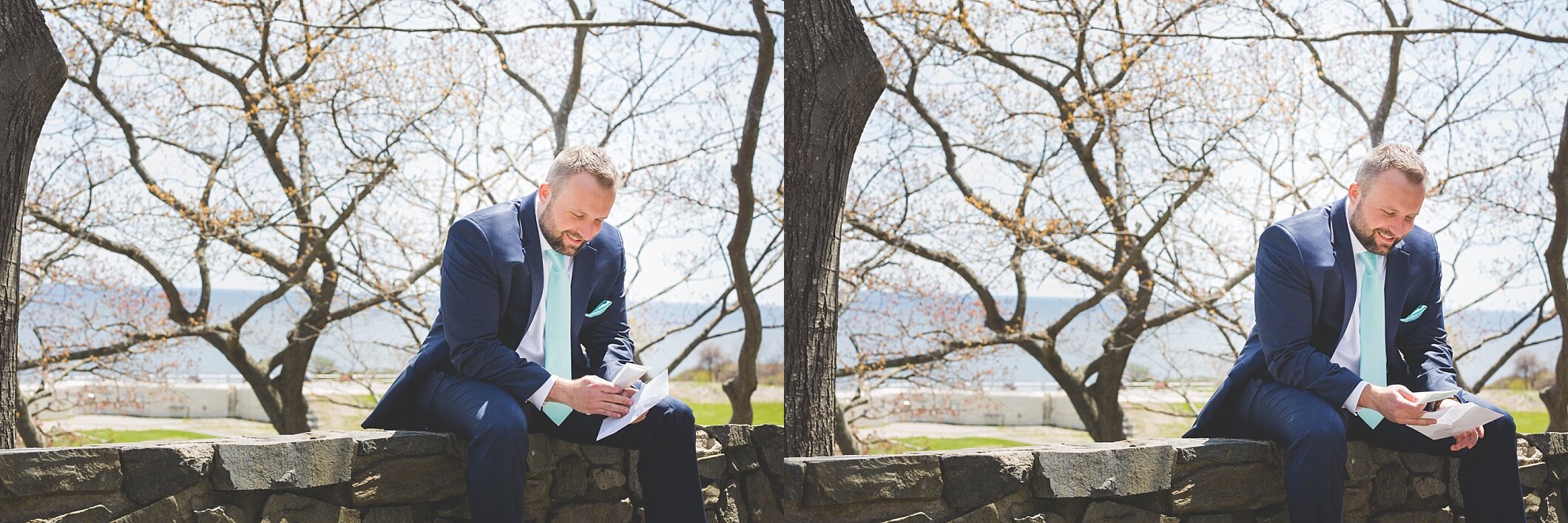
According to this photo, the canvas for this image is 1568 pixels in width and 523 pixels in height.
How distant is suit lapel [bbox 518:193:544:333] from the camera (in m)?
2.56

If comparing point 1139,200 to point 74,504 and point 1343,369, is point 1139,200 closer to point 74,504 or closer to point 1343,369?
point 1343,369

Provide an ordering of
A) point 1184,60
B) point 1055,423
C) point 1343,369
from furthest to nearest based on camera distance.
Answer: point 1055,423 < point 1184,60 < point 1343,369

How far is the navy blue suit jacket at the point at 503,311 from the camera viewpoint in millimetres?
2459

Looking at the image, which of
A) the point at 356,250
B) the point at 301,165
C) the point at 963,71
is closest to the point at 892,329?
the point at 963,71

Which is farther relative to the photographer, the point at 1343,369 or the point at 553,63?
the point at 553,63

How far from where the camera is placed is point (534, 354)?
102 inches

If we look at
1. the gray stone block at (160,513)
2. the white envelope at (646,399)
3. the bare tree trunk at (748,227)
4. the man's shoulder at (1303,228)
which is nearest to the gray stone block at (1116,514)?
the man's shoulder at (1303,228)

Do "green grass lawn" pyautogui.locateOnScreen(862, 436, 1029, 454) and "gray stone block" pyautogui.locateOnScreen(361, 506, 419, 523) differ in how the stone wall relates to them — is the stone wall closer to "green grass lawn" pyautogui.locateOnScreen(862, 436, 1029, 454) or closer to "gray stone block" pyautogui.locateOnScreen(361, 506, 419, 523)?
"gray stone block" pyautogui.locateOnScreen(361, 506, 419, 523)

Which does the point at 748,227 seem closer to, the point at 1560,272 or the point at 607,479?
the point at 607,479

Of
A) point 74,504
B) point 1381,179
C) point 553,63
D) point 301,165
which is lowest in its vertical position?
point 74,504

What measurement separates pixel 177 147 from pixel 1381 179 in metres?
7.06

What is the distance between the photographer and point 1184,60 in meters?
7.14

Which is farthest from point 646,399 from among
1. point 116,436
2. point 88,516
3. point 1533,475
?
point 116,436

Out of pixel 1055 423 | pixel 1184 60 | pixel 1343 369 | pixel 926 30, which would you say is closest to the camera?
pixel 1343 369
